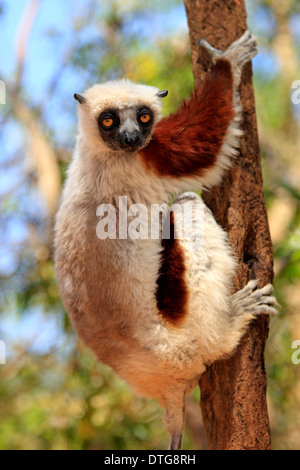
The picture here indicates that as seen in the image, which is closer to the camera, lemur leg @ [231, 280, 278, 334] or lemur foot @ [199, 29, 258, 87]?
lemur leg @ [231, 280, 278, 334]

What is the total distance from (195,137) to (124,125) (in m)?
0.52

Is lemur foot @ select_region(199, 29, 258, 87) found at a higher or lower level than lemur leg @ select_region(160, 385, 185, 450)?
higher

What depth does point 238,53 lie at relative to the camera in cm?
356

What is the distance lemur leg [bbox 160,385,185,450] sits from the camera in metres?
3.29

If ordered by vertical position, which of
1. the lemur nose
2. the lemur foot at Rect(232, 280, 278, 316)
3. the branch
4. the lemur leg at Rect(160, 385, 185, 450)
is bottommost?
the lemur leg at Rect(160, 385, 185, 450)

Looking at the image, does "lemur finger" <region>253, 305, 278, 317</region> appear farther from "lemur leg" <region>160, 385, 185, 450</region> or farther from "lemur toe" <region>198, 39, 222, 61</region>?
"lemur toe" <region>198, 39, 222, 61</region>

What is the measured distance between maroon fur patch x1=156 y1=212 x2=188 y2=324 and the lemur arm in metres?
0.45

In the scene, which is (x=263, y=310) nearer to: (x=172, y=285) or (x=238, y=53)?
(x=172, y=285)

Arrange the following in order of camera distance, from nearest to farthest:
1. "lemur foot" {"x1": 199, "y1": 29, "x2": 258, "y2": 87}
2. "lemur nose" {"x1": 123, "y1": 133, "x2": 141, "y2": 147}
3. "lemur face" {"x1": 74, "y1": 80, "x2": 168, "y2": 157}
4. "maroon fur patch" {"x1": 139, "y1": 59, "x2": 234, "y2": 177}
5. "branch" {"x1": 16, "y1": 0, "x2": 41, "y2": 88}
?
"lemur nose" {"x1": 123, "y1": 133, "x2": 141, "y2": 147} < "lemur face" {"x1": 74, "y1": 80, "x2": 168, "y2": 157} < "maroon fur patch" {"x1": 139, "y1": 59, "x2": 234, "y2": 177} < "lemur foot" {"x1": 199, "y1": 29, "x2": 258, "y2": 87} < "branch" {"x1": 16, "y1": 0, "x2": 41, "y2": 88}

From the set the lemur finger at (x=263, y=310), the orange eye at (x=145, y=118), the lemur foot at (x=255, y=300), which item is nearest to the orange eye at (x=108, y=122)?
the orange eye at (x=145, y=118)

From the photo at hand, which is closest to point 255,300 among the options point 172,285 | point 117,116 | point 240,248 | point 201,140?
point 240,248

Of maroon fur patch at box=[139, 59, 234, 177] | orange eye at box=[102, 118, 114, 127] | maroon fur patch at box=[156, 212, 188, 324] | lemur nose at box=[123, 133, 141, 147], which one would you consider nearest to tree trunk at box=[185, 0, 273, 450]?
maroon fur patch at box=[139, 59, 234, 177]

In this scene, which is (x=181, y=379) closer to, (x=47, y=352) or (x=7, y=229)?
(x=47, y=352)

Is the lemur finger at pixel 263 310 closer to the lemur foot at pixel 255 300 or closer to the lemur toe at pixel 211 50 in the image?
the lemur foot at pixel 255 300
